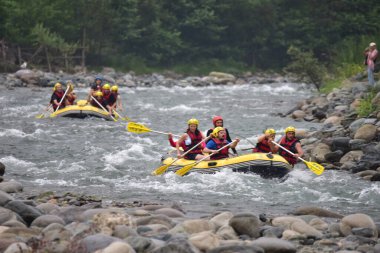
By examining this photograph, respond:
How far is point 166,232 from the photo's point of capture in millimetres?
7707

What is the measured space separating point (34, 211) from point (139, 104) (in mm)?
19304

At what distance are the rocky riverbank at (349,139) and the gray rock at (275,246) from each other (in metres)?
5.31

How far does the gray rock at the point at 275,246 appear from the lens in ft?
23.5

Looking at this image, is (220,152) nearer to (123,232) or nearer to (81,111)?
(123,232)

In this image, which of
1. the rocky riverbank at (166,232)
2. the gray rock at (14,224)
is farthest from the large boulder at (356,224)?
the gray rock at (14,224)

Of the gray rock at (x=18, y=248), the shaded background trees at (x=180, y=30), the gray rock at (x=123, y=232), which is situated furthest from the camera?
the shaded background trees at (x=180, y=30)

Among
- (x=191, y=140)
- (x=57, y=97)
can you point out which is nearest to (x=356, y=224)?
(x=191, y=140)

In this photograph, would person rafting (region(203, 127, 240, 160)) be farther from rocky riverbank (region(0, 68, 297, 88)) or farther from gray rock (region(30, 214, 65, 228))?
rocky riverbank (region(0, 68, 297, 88))

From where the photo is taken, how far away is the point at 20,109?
930 inches

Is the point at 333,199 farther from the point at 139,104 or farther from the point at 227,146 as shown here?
the point at 139,104

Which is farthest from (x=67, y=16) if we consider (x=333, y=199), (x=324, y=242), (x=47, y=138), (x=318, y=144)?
(x=324, y=242)

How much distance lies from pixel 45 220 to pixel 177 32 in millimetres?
45522

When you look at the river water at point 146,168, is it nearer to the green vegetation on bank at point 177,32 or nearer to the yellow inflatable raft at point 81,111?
the yellow inflatable raft at point 81,111

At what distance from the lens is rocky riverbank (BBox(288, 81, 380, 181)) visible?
13.1m
